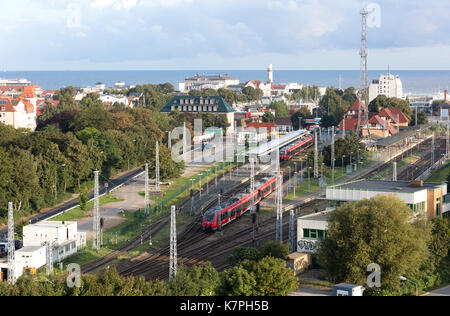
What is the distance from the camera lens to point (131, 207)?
52250mm

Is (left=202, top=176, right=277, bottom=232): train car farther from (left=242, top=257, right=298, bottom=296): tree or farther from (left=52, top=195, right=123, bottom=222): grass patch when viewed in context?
(left=242, top=257, right=298, bottom=296): tree

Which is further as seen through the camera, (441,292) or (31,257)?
(31,257)

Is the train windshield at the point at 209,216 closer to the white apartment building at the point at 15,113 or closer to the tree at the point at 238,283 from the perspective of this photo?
the tree at the point at 238,283

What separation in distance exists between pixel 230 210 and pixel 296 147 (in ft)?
110

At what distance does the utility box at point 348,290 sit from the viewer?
27.8 meters

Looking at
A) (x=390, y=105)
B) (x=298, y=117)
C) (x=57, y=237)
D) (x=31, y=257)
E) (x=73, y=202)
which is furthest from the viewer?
(x=298, y=117)

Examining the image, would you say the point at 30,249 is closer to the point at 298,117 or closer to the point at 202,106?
the point at 202,106

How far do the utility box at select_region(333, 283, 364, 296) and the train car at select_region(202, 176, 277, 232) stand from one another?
17020 mm

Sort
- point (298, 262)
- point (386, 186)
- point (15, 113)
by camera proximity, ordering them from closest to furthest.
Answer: point (298, 262), point (386, 186), point (15, 113)

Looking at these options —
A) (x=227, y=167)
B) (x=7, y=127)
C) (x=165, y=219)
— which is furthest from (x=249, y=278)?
(x=7, y=127)

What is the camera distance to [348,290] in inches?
1097

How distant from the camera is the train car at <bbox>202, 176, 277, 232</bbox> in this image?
44.6 m

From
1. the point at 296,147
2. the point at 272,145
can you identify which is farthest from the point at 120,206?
the point at 296,147
